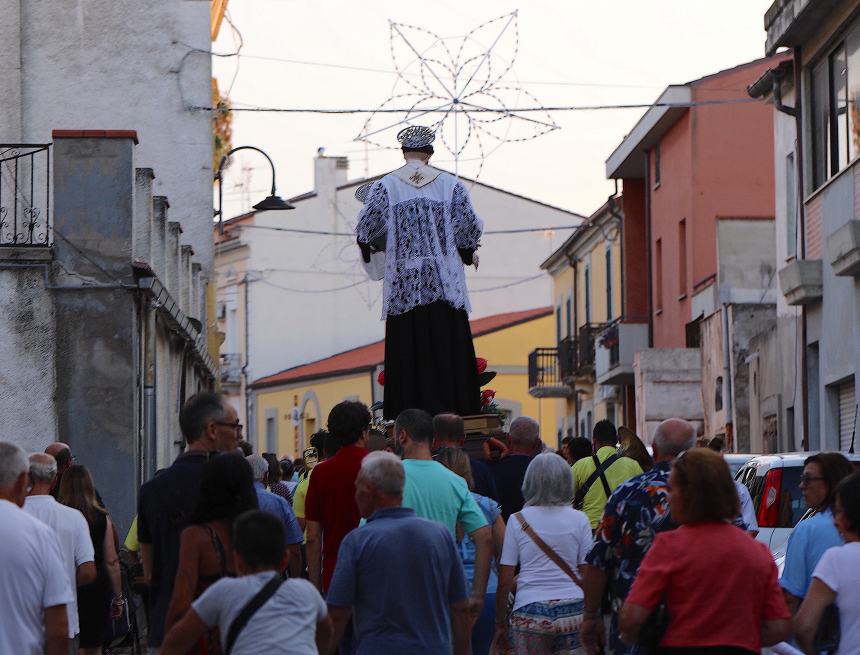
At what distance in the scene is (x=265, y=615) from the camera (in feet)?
20.8

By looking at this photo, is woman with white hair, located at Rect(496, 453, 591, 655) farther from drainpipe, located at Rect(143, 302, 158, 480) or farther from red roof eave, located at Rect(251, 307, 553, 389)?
red roof eave, located at Rect(251, 307, 553, 389)

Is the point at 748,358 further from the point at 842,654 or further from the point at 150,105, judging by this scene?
the point at 842,654

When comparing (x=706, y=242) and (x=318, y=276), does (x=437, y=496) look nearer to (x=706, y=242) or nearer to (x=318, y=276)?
(x=706, y=242)

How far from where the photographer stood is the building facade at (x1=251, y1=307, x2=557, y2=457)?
61.1 m

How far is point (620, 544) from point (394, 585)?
4.01 ft

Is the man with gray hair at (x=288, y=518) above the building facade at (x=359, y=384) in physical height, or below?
below

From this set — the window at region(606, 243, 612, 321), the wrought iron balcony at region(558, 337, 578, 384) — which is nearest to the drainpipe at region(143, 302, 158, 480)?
the window at region(606, 243, 612, 321)

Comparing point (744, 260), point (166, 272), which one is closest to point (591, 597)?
point (166, 272)

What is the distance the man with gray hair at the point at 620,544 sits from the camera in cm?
814

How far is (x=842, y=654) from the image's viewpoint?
7.42m

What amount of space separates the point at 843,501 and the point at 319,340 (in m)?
61.3

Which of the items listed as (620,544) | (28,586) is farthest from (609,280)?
(28,586)

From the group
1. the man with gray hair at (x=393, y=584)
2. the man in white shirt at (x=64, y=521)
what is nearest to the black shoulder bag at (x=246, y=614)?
the man with gray hair at (x=393, y=584)

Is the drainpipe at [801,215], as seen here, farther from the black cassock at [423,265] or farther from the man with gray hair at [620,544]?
the man with gray hair at [620,544]
